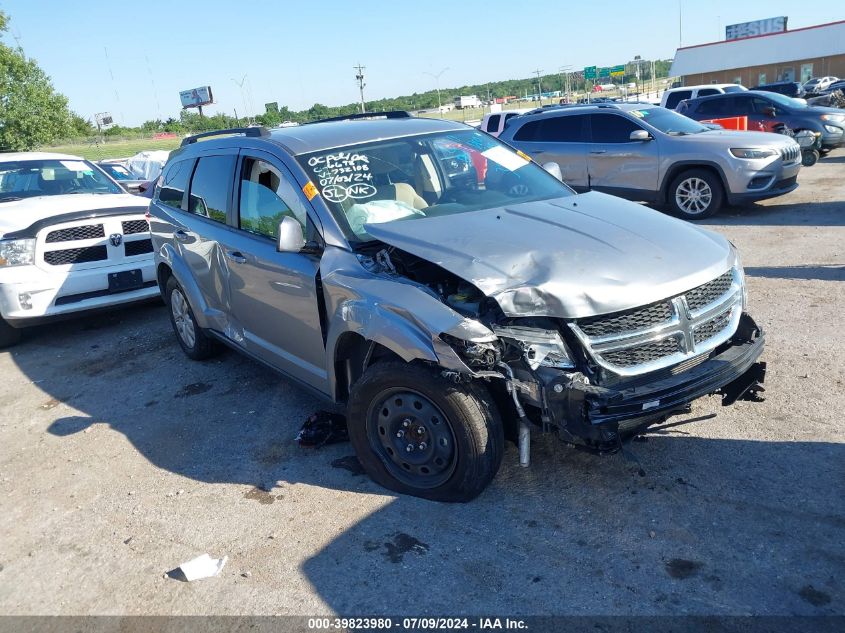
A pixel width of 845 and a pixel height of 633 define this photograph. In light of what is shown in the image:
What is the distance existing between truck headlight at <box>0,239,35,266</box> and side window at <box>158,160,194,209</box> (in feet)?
5.27

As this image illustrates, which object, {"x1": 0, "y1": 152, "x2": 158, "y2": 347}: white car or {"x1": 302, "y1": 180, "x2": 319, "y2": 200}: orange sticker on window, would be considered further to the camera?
{"x1": 0, "y1": 152, "x2": 158, "y2": 347}: white car

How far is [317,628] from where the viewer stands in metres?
2.86

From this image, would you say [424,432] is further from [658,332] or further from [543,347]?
[658,332]

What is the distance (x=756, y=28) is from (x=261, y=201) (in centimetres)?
8548

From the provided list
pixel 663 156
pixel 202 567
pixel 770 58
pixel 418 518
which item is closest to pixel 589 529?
pixel 418 518

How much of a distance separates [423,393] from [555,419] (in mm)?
659

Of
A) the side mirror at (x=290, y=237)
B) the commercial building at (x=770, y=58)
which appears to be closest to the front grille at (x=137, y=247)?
the side mirror at (x=290, y=237)

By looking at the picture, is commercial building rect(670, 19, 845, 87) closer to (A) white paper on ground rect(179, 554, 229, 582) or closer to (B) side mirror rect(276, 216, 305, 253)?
(B) side mirror rect(276, 216, 305, 253)

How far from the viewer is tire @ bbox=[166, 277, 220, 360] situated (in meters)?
6.01

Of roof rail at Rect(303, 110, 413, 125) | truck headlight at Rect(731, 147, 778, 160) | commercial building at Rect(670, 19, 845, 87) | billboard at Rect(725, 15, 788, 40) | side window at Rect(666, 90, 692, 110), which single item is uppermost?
billboard at Rect(725, 15, 788, 40)

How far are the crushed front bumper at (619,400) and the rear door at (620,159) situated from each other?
26.4 feet

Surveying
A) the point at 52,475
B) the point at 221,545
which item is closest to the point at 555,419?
the point at 221,545

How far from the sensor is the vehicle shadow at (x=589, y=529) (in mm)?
2846

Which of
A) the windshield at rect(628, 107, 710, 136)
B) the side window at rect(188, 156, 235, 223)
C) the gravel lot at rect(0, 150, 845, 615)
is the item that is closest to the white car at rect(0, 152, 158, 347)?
the gravel lot at rect(0, 150, 845, 615)
